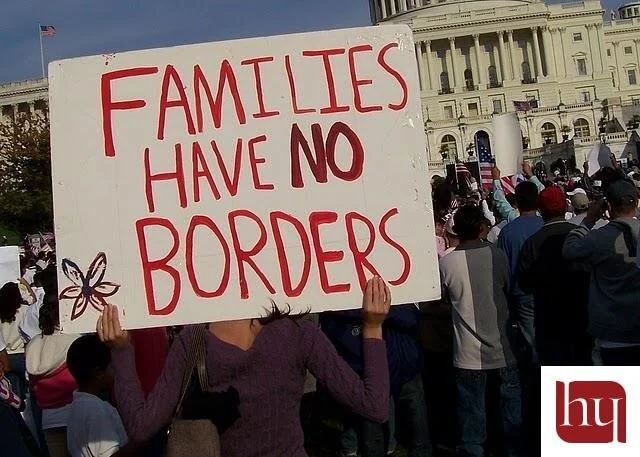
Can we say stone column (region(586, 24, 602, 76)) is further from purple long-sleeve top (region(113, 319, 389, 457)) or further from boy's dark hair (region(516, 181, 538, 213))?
purple long-sleeve top (region(113, 319, 389, 457))

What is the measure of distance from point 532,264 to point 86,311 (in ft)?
10.3

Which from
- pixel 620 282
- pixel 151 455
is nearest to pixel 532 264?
pixel 620 282

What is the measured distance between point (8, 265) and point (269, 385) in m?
7.21

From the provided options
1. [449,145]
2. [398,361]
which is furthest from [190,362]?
[449,145]

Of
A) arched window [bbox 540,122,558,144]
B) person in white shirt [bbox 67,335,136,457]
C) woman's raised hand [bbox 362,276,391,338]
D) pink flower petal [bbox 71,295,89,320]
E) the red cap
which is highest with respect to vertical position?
arched window [bbox 540,122,558,144]

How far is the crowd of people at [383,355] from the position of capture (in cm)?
263

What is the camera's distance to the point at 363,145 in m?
2.67

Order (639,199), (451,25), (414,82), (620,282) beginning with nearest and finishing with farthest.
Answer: (414,82), (620,282), (639,199), (451,25)

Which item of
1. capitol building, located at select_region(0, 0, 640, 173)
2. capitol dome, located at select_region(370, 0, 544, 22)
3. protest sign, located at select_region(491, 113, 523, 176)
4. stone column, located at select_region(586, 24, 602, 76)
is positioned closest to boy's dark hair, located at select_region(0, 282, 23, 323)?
protest sign, located at select_region(491, 113, 523, 176)

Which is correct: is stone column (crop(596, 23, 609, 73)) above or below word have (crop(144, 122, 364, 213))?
above

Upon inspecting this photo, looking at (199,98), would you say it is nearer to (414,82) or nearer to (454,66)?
(414,82)

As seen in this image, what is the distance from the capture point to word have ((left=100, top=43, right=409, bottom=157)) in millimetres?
2684

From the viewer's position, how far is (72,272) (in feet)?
8.75

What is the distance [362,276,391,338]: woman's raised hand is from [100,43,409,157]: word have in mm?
457
